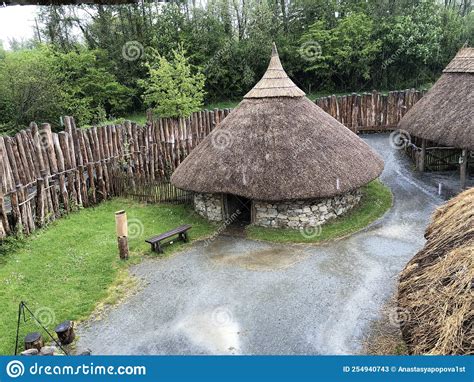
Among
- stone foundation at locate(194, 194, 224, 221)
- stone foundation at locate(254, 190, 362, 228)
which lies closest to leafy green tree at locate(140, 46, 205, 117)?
stone foundation at locate(194, 194, 224, 221)

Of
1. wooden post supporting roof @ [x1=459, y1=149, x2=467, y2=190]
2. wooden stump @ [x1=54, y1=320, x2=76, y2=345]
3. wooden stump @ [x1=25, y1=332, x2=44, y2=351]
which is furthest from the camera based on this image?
wooden post supporting roof @ [x1=459, y1=149, x2=467, y2=190]

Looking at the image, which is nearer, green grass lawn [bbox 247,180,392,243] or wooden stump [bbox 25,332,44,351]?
wooden stump [bbox 25,332,44,351]

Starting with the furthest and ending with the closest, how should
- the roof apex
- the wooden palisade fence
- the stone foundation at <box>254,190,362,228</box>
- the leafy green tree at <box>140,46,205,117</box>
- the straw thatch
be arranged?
1. the leafy green tree at <box>140,46,205,117</box>
2. the roof apex
3. the stone foundation at <box>254,190,362,228</box>
4. the wooden palisade fence
5. the straw thatch

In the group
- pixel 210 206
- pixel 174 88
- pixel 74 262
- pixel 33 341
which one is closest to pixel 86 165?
pixel 210 206

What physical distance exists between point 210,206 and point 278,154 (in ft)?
10.6

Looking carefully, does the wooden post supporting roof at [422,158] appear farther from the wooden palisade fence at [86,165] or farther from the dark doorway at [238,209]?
the wooden palisade fence at [86,165]

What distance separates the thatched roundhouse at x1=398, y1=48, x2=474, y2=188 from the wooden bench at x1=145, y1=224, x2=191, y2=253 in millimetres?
11136

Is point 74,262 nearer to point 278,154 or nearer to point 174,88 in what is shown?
point 278,154

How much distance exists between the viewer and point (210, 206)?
1648cm

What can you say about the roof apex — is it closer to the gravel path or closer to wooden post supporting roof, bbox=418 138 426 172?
the gravel path

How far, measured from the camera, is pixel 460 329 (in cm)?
579

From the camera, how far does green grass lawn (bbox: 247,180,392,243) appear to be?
14781 mm

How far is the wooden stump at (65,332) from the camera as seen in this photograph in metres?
9.56

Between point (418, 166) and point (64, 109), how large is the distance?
22387 millimetres
